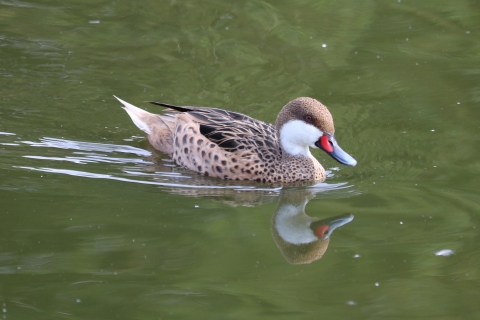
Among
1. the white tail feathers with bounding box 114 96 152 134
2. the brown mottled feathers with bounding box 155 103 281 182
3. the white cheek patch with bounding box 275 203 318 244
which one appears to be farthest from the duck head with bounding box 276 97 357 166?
the white tail feathers with bounding box 114 96 152 134

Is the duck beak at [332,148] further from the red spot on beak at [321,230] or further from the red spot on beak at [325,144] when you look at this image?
the red spot on beak at [321,230]

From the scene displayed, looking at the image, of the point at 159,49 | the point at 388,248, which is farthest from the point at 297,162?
the point at 159,49

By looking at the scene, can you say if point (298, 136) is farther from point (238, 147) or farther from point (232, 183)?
point (232, 183)

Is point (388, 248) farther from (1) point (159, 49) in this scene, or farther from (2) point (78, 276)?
(1) point (159, 49)

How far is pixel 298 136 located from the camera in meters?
9.06

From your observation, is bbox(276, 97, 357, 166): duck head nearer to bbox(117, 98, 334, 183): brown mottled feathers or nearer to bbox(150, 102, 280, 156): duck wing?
bbox(117, 98, 334, 183): brown mottled feathers

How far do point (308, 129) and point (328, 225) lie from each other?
1.54 meters

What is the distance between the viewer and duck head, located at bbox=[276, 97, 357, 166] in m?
8.77

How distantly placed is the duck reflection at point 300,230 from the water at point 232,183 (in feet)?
0.10

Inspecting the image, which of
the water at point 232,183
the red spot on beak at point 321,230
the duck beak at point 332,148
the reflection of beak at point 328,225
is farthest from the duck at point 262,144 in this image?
the red spot on beak at point 321,230

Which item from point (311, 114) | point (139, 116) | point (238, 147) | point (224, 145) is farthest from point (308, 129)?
point (139, 116)

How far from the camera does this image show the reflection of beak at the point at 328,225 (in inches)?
296

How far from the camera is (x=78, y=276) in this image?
638 centimetres

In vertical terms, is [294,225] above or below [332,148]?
below
